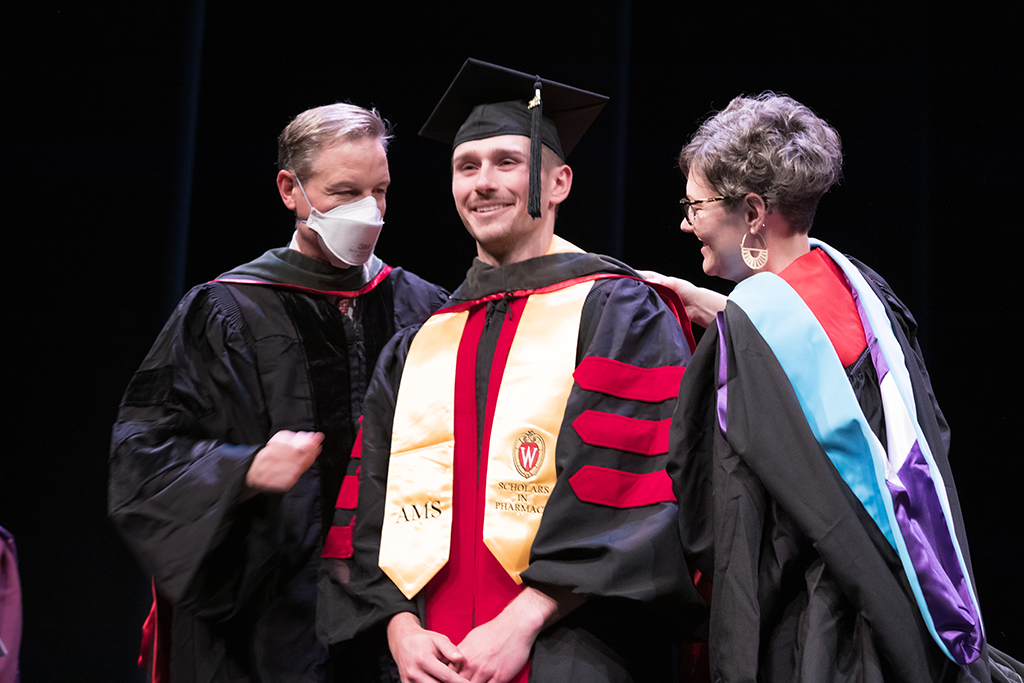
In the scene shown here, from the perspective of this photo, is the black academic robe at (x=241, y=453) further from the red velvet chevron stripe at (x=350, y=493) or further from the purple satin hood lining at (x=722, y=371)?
the purple satin hood lining at (x=722, y=371)

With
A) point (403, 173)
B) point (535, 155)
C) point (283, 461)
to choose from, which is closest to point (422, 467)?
point (283, 461)

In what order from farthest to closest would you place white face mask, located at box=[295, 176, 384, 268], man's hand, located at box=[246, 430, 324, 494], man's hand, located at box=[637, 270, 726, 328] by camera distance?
white face mask, located at box=[295, 176, 384, 268], man's hand, located at box=[637, 270, 726, 328], man's hand, located at box=[246, 430, 324, 494]

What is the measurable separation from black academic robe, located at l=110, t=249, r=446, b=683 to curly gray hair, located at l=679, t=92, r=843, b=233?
124 centimetres

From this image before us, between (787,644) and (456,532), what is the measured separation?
787mm

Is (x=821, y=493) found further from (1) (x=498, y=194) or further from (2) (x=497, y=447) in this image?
(1) (x=498, y=194)

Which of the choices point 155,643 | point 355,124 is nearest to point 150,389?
point 155,643

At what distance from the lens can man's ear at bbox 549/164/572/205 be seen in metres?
2.24

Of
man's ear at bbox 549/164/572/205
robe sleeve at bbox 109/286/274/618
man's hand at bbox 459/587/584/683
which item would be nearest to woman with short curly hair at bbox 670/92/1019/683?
man's hand at bbox 459/587/584/683

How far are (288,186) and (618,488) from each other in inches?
61.4

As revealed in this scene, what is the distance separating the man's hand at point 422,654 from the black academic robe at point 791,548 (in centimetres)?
56

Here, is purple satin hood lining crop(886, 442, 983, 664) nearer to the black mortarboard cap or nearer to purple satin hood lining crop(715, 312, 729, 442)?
purple satin hood lining crop(715, 312, 729, 442)

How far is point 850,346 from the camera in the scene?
1646 mm

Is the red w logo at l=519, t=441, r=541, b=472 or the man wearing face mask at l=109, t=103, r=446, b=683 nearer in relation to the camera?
the red w logo at l=519, t=441, r=541, b=472

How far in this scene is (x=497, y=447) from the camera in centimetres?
193
